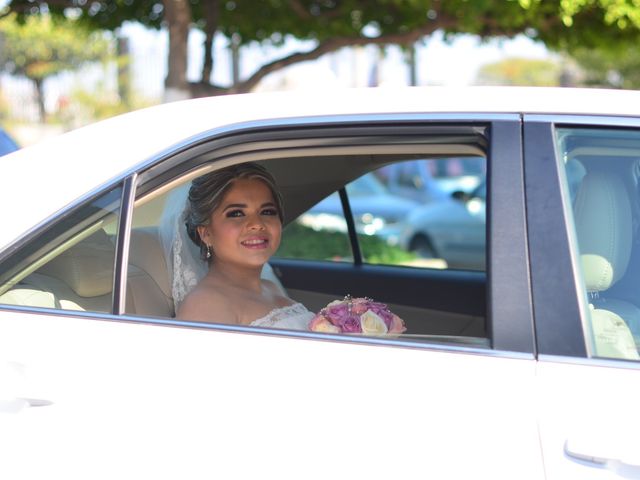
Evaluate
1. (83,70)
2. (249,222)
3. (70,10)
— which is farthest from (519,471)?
(83,70)

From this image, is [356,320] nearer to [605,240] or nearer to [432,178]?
[605,240]

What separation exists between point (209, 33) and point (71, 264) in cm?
691

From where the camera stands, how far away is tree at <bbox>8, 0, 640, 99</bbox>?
26.6 feet

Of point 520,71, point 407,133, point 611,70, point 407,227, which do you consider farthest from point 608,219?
point 520,71

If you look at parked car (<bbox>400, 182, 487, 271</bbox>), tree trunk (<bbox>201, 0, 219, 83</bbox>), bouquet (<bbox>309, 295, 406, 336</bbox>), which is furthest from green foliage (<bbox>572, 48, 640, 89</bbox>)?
bouquet (<bbox>309, 295, 406, 336</bbox>)

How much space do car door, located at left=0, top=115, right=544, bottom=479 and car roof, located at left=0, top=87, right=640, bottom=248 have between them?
4.0 inches

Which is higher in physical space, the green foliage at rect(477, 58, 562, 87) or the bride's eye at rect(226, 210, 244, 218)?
the green foliage at rect(477, 58, 562, 87)

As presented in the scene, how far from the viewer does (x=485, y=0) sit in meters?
6.91

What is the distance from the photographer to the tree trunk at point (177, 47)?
7930 mm

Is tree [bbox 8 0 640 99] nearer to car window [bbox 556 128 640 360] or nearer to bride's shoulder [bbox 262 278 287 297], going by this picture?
bride's shoulder [bbox 262 278 287 297]

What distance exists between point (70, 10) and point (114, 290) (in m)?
7.75

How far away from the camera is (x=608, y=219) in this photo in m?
2.33

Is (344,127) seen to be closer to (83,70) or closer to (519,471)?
(519,471)

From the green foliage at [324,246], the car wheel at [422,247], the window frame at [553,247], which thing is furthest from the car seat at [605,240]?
the car wheel at [422,247]
